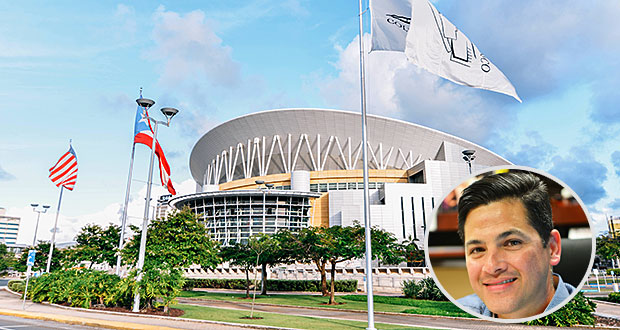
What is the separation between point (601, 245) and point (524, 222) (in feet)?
158

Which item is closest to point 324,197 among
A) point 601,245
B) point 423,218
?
point 423,218

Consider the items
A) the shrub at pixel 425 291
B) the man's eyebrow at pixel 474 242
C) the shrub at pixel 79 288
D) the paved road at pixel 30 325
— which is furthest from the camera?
the shrub at pixel 425 291

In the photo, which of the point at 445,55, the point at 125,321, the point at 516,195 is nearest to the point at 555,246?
the point at 516,195

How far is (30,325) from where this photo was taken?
15.9 m

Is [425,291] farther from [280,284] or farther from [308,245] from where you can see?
[280,284]

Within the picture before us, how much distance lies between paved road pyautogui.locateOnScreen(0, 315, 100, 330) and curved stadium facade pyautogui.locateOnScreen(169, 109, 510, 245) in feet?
146

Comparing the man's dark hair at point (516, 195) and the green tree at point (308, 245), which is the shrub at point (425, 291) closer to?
the green tree at point (308, 245)

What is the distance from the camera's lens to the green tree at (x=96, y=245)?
1390 inches

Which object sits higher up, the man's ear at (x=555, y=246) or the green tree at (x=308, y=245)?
the green tree at (x=308, y=245)

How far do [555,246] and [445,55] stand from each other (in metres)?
8.83

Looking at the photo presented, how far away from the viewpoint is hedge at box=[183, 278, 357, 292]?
3800 cm

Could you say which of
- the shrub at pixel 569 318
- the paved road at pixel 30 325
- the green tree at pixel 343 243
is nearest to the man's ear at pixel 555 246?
the shrub at pixel 569 318

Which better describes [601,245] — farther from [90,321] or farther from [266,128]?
[266,128]

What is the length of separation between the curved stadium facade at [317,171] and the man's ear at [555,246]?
54111mm
